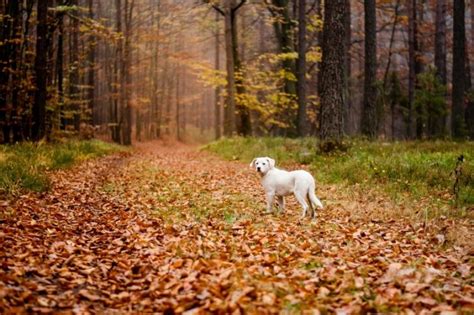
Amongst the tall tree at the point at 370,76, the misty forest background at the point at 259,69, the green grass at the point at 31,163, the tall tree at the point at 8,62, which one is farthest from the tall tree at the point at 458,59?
the tall tree at the point at 8,62

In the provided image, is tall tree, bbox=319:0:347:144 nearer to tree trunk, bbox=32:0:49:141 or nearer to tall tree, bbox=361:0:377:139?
tall tree, bbox=361:0:377:139

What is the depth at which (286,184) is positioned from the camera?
24.8ft

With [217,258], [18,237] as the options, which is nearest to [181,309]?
[217,258]

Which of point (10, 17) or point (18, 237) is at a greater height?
point (10, 17)

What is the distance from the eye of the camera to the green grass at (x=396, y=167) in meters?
8.90

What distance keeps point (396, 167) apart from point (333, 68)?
174 inches

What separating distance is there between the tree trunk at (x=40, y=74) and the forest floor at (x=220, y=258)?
24.3 ft

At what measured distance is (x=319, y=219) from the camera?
7488 millimetres

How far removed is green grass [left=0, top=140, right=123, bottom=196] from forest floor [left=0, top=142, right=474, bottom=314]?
38 centimetres

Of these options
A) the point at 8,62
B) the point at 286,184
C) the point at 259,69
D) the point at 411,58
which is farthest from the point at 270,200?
the point at 259,69

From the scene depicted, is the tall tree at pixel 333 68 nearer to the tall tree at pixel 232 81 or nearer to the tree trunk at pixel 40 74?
the tall tree at pixel 232 81

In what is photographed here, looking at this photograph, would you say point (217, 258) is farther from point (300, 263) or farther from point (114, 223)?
point (114, 223)

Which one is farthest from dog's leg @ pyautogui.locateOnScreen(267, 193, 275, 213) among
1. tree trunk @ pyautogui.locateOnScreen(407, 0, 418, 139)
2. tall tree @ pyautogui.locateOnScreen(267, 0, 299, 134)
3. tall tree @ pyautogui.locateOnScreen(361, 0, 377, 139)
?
tree trunk @ pyautogui.locateOnScreen(407, 0, 418, 139)

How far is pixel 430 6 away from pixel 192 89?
3442 cm
